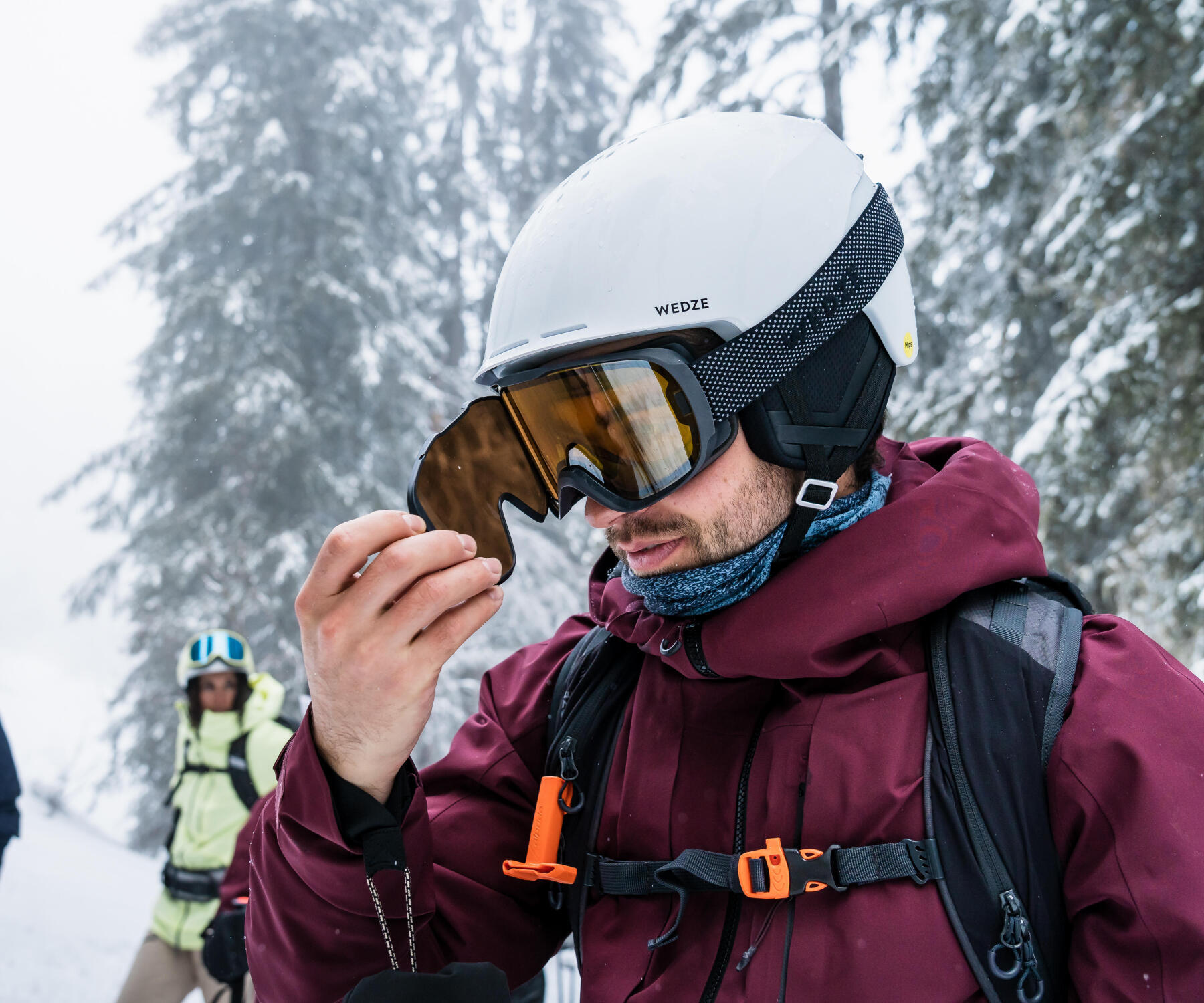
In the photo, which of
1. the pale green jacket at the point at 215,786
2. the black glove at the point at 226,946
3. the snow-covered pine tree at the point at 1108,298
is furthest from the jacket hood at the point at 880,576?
the pale green jacket at the point at 215,786

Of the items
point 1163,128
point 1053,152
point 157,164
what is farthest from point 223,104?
point 1163,128

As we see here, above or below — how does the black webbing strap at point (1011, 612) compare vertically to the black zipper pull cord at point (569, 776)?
above

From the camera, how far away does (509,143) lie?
2036cm

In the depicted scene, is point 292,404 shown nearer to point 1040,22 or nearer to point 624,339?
point 1040,22

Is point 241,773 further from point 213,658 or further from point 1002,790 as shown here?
point 1002,790

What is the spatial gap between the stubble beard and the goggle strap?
0.17 m

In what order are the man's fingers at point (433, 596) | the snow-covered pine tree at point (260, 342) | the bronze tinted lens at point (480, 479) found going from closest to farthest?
the man's fingers at point (433, 596) < the bronze tinted lens at point (480, 479) < the snow-covered pine tree at point (260, 342)

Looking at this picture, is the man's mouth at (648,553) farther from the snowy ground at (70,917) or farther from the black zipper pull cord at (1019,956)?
the snowy ground at (70,917)

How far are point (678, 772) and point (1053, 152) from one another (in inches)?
267

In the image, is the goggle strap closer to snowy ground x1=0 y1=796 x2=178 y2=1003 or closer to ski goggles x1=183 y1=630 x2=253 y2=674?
ski goggles x1=183 y1=630 x2=253 y2=674

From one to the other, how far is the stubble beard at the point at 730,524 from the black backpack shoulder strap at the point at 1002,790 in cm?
42

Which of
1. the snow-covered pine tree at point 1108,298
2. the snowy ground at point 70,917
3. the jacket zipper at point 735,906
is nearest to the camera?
the jacket zipper at point 735,906

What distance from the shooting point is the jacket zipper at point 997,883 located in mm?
1269

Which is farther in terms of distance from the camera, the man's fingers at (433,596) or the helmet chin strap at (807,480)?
the helmet chin strap at (807,480)
